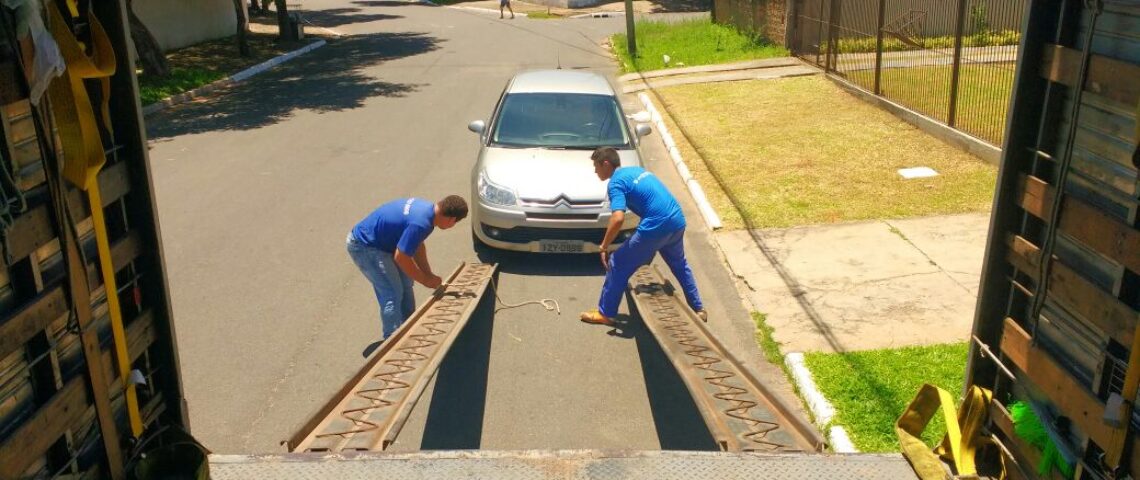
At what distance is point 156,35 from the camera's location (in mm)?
28250

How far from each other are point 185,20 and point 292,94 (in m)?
11.1

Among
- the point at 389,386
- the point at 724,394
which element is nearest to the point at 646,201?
the point at 724,394

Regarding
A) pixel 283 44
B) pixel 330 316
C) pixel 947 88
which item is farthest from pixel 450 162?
pixel 283 44

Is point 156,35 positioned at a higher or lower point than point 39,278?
lower

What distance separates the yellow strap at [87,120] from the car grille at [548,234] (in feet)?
20.0

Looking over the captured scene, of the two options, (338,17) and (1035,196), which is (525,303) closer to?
(1035,196)

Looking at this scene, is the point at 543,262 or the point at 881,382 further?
the point at 543,262

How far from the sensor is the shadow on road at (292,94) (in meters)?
18.4

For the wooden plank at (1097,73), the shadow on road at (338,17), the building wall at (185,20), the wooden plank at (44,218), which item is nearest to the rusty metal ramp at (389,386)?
the wooden plank at (44,218)

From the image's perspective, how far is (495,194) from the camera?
9.70 metres

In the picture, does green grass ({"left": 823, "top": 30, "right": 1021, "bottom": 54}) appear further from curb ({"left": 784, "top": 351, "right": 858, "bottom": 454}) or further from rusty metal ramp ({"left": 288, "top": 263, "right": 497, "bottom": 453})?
rusty metal ramp ({"left": 288, "top": 263, "right": 497, "bottom": 453})

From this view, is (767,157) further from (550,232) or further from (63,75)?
(63,75)

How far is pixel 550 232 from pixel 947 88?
8.83 metres

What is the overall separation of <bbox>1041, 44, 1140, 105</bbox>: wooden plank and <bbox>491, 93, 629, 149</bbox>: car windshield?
7047 mm
